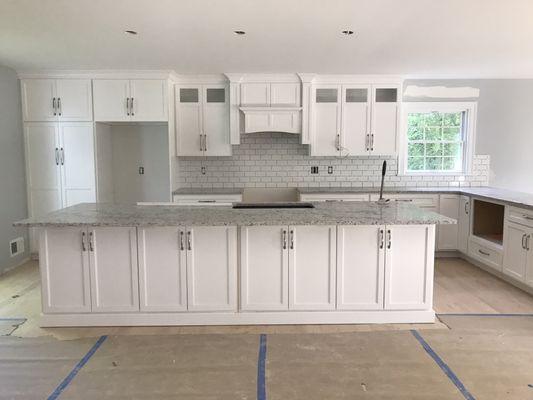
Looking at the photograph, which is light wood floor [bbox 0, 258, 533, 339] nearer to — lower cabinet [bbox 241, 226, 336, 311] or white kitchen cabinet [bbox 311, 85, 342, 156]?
lower cabinet [bbox 241, 226, 336, 311]

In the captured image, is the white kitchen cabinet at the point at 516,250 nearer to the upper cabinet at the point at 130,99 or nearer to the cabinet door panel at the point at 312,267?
the cabinet door panel at the point at 312,267

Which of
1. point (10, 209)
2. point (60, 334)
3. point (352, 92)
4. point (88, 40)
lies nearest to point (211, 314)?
point (60, 334)

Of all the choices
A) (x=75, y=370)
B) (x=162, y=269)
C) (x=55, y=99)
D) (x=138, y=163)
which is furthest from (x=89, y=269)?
(x=55, y=99)

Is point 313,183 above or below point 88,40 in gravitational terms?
below

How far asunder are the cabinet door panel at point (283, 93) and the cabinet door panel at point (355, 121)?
2.21 ft

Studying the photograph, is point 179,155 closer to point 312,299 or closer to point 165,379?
point 312,299

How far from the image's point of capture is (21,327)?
3197 millimetres

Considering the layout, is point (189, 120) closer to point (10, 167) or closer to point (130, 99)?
point (130, 99)

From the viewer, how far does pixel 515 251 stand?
4098mm

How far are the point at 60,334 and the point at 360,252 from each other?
243 cm

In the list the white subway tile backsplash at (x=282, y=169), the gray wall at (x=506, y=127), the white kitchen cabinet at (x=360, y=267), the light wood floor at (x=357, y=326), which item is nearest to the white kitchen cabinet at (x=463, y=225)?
the light wood floor at (x=357, y=326)

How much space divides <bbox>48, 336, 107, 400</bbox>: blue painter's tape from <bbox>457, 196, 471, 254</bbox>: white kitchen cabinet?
172 inches

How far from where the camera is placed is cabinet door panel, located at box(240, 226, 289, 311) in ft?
10.2

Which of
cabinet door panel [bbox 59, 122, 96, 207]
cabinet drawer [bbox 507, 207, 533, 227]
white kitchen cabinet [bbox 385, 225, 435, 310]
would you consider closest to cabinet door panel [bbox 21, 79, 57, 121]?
cabinet door panel [bbox 59, 122, 96, 207]
